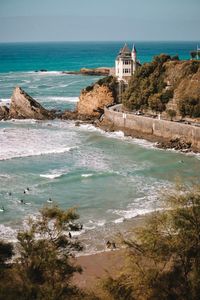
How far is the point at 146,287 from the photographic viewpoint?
1608 centimetres

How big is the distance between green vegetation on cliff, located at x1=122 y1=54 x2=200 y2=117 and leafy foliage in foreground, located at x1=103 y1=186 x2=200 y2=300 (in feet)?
111

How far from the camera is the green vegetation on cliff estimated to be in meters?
51.1

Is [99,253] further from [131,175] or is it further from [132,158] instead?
[132,158]

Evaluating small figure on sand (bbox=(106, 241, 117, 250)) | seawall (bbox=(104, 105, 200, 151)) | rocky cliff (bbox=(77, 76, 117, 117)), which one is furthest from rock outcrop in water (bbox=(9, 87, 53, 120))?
small figure on sand (bbox=(106, 241, 117, 250))

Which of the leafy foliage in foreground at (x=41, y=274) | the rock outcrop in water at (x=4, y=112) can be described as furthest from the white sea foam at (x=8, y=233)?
the rock outcrop in water at (x=4, y=112)

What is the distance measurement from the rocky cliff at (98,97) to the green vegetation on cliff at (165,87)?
3747 mm

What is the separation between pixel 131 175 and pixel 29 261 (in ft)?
67.0

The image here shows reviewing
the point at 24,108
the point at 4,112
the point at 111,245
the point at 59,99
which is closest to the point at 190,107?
the point at 24,108

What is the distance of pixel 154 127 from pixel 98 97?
13218 mm

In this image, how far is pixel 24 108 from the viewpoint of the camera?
64.1 metres

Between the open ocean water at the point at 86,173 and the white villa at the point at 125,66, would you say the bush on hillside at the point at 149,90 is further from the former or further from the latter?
the white villa at the point at 125,66

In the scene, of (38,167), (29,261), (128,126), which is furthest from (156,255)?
(128,126)

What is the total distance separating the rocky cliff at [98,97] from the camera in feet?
203

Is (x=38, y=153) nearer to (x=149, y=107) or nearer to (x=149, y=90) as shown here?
(x=149, y=107)
